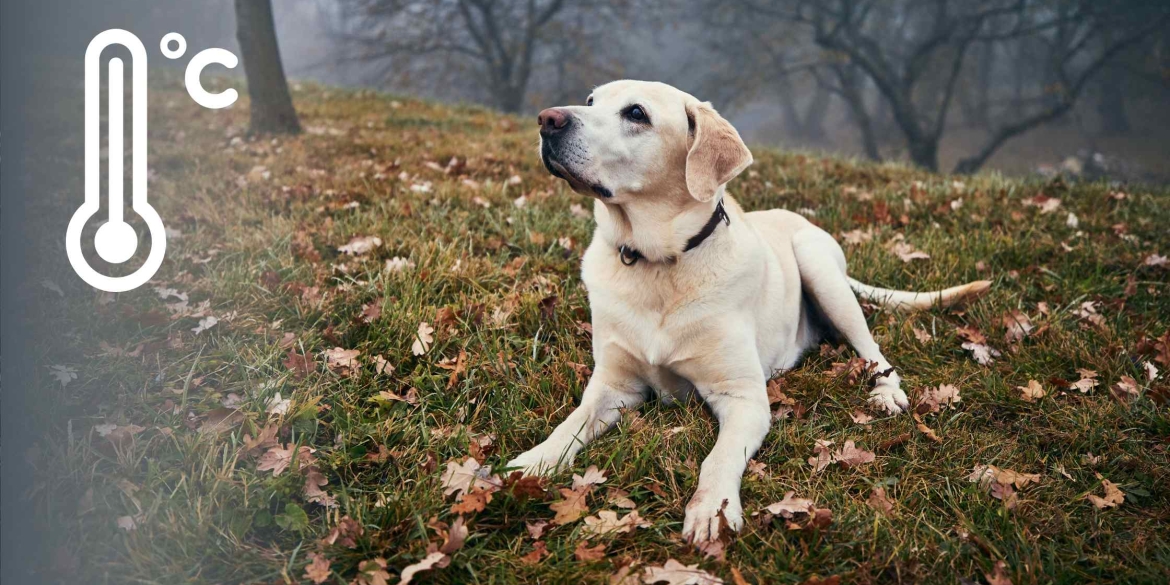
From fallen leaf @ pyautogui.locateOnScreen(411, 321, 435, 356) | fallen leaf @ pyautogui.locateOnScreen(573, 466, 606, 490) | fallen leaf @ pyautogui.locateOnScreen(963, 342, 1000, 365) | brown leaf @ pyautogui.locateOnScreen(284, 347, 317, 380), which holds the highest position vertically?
brown leaf @ pyautogui.locateOnScreen(284, 347, 317, 380)

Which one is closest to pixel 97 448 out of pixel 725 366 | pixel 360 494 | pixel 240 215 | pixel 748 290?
pixel 360 494

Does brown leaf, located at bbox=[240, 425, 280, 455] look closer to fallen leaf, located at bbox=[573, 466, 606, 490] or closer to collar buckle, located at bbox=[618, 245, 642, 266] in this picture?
fallen leaf, located at bbox=[573, 466, 606, 490]

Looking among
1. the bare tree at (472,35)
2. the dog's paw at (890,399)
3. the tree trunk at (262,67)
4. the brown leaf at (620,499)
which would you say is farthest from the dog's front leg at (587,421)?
the bare tree at (472,35)

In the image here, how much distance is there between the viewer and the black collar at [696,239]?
2.96 meters

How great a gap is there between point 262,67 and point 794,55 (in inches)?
744

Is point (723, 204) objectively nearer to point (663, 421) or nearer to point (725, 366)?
point (725, 366)

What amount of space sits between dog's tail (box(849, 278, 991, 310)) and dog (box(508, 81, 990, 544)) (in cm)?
107

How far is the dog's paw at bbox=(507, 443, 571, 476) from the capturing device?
2559mm

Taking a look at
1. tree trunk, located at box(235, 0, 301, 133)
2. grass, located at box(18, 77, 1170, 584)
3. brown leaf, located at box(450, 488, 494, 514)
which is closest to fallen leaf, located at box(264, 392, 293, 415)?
grass, located at box(18, 77, 1170, 584)

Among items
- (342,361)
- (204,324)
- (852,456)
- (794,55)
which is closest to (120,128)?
(204,324)

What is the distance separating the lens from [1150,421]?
9.70ft

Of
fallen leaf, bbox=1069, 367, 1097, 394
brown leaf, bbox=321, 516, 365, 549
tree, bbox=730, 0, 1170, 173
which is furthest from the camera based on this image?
tree, bbox=730, 0, 1170, 173

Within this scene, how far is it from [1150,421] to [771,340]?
155cm

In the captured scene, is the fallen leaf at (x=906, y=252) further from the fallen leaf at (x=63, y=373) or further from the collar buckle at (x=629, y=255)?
the fallen leaf at (x=63, y=373)
